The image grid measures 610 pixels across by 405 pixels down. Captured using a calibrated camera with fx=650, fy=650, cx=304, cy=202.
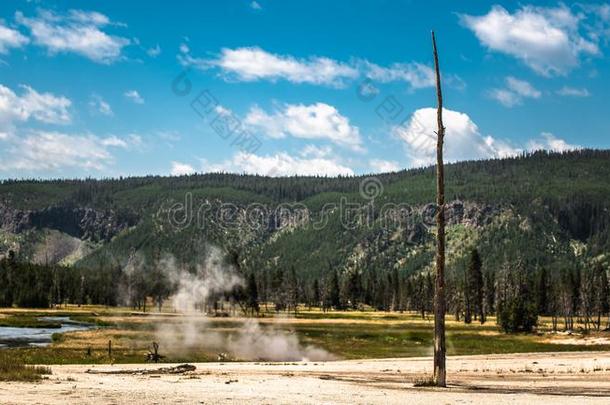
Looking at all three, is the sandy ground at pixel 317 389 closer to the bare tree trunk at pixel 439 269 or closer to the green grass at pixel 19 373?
the green grass at pixel 19 373

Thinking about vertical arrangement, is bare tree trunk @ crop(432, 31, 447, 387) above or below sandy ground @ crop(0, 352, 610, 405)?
above

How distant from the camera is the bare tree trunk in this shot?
25797mm

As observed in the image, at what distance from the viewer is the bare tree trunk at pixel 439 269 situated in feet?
84.6

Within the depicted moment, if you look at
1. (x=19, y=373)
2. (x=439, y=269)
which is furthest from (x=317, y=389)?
(x=19, y=373)

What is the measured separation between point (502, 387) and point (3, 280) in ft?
608

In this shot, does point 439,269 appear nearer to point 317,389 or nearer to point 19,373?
point 317,389

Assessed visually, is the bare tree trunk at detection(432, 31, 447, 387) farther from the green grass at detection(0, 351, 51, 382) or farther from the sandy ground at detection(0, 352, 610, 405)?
the green grass at detection(0, 351, 51, 382)

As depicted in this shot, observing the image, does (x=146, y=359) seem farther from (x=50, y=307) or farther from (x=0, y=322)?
(x=50, y=307)

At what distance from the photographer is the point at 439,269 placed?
2695 centimetres

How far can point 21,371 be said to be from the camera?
28859 mm

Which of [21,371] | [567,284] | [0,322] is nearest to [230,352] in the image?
[21,371]

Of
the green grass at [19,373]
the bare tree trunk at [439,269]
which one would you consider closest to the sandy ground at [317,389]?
the green grass at [19,373]

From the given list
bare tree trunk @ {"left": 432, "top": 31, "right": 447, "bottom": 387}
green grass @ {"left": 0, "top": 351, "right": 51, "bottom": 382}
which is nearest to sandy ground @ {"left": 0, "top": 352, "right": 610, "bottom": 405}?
green grass @ {"left": 0, "top": 351, "right": 51, "bottom": 382}

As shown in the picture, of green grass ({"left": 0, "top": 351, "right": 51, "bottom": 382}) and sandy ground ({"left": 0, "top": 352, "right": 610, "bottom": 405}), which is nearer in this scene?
sandy ground ({"left": 0, "top": 352, "right": 610, "bottom": 405})
